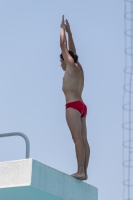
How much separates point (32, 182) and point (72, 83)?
209 cm

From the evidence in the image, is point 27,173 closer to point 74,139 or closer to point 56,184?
point 56,184

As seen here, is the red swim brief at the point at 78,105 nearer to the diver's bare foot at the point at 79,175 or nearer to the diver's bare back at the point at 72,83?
the diver's bare back at the point at 72,83

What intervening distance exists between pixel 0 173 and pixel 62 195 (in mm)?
974

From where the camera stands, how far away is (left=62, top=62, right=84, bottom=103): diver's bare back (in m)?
8.48

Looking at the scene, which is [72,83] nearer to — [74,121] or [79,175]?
[74,121]

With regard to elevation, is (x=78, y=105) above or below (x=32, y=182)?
above

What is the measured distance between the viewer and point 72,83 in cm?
848

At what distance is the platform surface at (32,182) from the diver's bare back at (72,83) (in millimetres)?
1305

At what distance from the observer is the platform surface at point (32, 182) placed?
6930mm

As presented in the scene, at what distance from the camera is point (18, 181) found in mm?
6961

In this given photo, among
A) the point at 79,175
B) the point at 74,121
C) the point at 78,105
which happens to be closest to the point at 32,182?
Result: the point at 79,175

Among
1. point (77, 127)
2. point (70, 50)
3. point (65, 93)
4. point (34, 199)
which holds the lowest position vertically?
point (34, 199)

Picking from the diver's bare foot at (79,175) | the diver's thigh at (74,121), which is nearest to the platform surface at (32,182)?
the diver's bare foot at (79,175)

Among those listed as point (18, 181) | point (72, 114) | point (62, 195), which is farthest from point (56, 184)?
point (72, 114)
